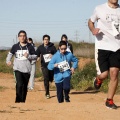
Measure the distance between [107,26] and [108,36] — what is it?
178 millimetres

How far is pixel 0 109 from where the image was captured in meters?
7.79

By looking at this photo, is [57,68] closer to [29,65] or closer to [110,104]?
[29,65]

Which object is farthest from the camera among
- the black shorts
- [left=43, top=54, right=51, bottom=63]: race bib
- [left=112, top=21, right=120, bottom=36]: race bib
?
[left=43, top=54, right=51, bottom=63]: race bib

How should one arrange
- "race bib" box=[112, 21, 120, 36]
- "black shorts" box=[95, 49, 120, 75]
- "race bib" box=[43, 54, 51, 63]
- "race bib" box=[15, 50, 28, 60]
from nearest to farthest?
"race bib" box=[112, 21, 120, 36] → "black shorts" box=[95, 49, 120, 75] → "race bib" box=[15, 50, 28, 60] → "race bib" box=[43, 54, 51, 63]

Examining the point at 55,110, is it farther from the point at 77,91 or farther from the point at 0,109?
the point at 77,91

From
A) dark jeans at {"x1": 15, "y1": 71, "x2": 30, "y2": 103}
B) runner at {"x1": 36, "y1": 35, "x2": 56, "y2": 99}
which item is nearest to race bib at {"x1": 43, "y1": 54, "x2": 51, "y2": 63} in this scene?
runner at {"x1": 36, "y1": 35, "x2": 56, "y2": 99}

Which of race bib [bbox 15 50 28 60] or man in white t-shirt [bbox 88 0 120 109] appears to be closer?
man in white t-shirt [bbox 88 0 120 109]

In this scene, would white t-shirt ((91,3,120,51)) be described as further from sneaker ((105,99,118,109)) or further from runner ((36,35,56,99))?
Result: runner ((36,35,56,99))

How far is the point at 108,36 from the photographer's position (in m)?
7.95

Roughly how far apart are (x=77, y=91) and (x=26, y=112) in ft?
28.7

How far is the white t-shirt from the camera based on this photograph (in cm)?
788

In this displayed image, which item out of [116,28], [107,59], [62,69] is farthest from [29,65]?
[116,28]

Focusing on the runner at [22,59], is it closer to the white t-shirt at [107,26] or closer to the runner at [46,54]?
the white t-shirt at [107,26]

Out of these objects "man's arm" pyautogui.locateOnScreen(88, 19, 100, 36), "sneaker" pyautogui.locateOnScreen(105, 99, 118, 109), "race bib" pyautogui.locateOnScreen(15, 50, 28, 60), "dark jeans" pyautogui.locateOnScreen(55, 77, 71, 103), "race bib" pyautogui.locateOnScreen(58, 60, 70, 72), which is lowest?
"dark jeans" pyautogui.locateOnScreen(55, 77, 71, 103)
